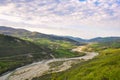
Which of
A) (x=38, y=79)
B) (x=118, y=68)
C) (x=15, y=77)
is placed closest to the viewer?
(x=118, y=68)

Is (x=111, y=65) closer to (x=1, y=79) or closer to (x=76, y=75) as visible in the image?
(x=76, y=75)

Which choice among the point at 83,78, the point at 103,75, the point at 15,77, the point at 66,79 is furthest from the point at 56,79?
the point at 15,77

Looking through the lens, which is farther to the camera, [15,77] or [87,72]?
[15,77]

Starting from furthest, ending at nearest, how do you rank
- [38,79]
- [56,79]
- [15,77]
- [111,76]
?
1. [15,77]
2. [38,79]
3. [56,79]
4. [111,76]

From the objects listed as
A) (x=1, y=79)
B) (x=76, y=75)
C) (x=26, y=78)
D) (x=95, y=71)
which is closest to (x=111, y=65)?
(x=95, y=71)

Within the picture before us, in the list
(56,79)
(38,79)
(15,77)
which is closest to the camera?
(56,79)

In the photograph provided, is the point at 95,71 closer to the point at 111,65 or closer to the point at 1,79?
the point at 111,65

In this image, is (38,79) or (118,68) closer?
(118,68)

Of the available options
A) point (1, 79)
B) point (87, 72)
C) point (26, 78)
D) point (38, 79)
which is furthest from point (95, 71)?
point (1, 79)

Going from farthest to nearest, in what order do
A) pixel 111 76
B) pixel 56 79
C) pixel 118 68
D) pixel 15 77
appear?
pixel 15 77 < pixel 56 79 < pixel 118 68 < pixel 111 76
